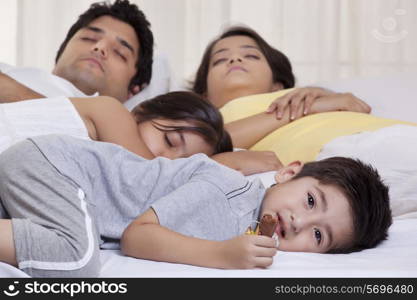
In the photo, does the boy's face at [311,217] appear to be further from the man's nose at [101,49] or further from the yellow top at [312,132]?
the man's nose at [101,49]

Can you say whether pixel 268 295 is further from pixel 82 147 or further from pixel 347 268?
pixel 82 147

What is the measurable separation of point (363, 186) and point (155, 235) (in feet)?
1.33

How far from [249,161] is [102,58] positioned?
0.86 m

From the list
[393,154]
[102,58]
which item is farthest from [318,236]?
[102,58]

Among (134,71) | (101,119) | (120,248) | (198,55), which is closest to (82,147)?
(120,248)

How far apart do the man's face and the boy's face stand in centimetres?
126

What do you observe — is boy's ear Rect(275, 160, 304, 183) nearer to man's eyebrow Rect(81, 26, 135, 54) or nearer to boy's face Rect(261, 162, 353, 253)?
boy's face Rect(261, 162, 353, 253)

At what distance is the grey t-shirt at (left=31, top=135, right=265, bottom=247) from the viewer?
3.75 ft

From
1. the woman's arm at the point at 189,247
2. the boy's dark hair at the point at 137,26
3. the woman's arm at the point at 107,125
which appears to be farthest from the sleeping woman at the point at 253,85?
the woman's arm at the point at 189,247

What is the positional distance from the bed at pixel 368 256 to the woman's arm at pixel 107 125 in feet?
1.07

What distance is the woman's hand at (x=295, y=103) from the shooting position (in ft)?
6.56

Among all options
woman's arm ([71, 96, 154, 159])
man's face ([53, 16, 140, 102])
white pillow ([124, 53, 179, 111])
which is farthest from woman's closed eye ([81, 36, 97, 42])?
woman's arm ([71, 96, 154, 159])

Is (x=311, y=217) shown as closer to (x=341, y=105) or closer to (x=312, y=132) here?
(x=312, y=132)

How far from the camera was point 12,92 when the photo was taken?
1849mm
